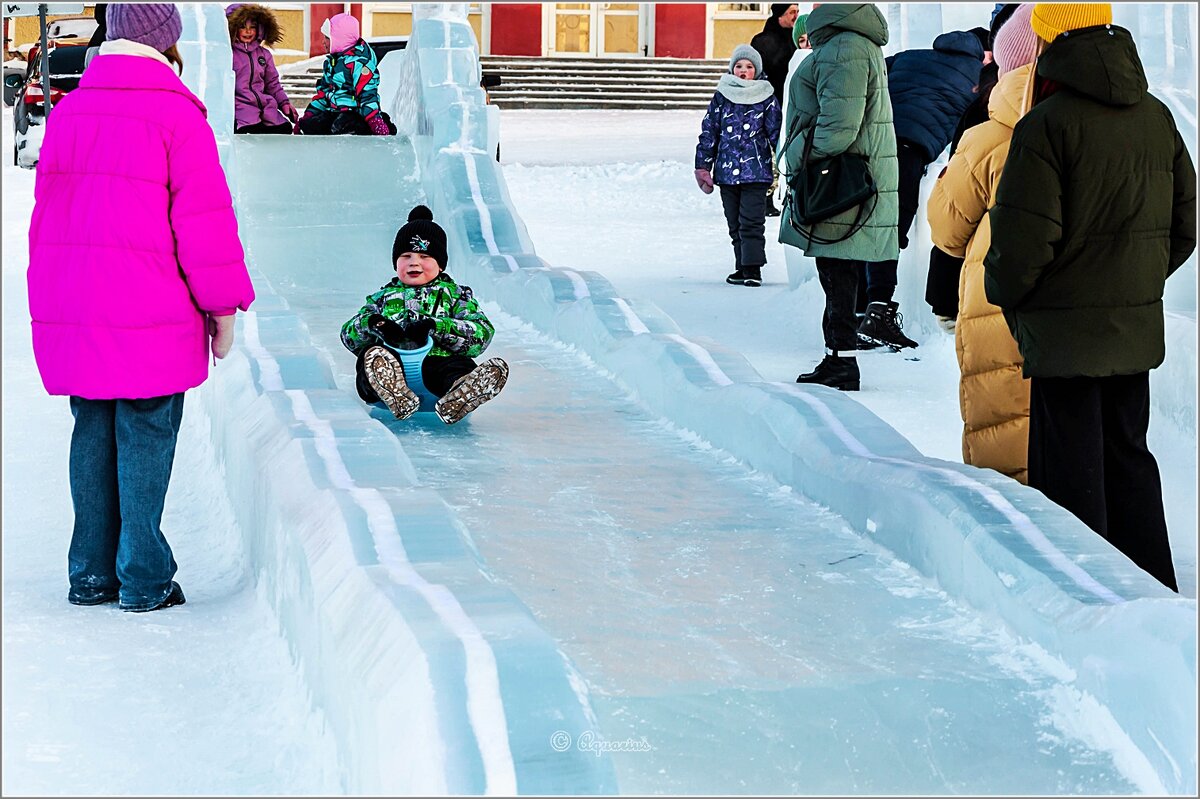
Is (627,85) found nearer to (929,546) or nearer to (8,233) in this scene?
(8,233)

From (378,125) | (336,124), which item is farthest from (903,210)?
(336,124)

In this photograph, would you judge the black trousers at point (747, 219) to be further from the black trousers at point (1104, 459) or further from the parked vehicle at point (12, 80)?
the parked vehicle at point (12, 80)

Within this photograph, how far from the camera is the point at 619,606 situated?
3.79 metres

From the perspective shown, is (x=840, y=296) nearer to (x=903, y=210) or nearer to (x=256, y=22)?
(x=903, y=210)

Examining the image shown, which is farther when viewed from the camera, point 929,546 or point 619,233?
point 619,233

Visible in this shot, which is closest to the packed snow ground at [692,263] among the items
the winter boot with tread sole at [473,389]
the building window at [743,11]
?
the winter boot with tread sole at [473,389]

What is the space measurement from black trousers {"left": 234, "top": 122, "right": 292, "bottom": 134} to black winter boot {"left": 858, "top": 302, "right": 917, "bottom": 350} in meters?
4.42

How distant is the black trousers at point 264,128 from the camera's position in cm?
1036

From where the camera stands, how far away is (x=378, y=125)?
403 inches

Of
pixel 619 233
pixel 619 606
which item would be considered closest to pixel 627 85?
pixel 619 233

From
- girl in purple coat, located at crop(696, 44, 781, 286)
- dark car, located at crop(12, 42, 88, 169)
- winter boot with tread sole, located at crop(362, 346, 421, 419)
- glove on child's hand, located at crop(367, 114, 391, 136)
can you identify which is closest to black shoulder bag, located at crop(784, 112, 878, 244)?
winter boot with tread sole, located at crop(362, 346, 421, 419)

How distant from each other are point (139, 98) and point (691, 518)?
6.22ft

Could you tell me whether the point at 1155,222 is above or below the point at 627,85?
below

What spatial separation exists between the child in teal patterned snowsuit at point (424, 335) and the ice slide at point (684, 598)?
0.16 m
